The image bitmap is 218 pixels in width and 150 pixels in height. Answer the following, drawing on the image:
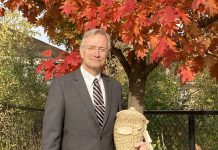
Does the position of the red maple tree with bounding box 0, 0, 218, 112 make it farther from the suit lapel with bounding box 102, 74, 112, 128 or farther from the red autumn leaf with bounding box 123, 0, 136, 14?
the suit lapel with bounding box 102, 74, 112, 128

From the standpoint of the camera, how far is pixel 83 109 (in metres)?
3.13

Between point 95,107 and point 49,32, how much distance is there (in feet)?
11.7

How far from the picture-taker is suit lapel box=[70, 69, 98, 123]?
313 cm

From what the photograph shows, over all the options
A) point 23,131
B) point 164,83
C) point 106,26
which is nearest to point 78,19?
point 106,26

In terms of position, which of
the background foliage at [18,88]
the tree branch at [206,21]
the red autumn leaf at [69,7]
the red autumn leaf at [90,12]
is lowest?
the background foliage at [18,88]

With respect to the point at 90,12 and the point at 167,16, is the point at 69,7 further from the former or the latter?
the point at 167,16

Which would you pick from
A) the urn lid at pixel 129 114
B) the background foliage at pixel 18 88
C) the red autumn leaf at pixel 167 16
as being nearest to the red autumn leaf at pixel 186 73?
the red autumn leaf at pixel 167 16

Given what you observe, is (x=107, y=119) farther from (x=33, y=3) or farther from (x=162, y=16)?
(x=33, y=3)

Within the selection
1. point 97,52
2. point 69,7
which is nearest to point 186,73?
point 69,7

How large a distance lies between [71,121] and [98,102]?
0.24m

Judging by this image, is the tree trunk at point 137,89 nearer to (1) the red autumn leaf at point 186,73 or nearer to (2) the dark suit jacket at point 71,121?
(1) the red autumn leaf at point 186,73

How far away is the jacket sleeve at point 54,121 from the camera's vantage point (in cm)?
308

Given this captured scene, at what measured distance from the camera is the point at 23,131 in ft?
32.4

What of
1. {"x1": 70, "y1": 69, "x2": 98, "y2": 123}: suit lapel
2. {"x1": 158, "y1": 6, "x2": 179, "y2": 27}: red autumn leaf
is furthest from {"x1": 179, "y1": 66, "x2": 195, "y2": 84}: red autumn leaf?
{"x1": 70, "y1": 69, "x2": 98, "y2": 123}: suit lapel
